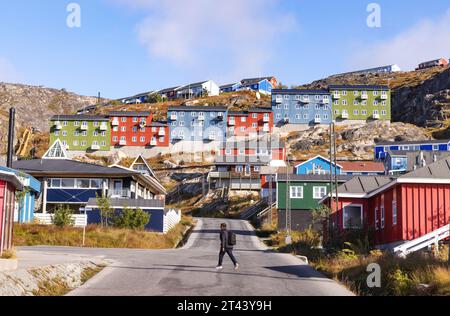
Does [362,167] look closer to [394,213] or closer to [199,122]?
[199,122]

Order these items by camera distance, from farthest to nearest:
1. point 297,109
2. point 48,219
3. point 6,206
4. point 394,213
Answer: point 297,109, point 48,219, point 394,213, point 6,206

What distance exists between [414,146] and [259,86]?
91.1 metres

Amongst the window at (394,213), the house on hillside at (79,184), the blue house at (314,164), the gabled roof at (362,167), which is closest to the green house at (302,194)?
the house on hillside at (79,184)

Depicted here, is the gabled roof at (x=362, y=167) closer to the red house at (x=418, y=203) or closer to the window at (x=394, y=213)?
the red house at (x=418, y=203)

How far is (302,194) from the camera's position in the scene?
64250 millimetres

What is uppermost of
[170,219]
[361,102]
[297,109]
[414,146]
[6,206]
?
[361,102]

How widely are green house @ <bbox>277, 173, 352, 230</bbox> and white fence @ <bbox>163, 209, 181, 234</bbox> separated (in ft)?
33.9

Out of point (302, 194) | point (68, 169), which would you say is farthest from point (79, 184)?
point (302, 194)

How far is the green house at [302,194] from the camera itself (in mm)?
63125

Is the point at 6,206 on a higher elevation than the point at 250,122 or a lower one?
lower

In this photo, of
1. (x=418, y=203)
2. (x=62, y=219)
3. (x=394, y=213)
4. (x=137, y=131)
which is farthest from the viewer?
(x=137, y=131)

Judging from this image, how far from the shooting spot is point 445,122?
13900 centimetres

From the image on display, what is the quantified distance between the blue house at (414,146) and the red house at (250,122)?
1287 inches
